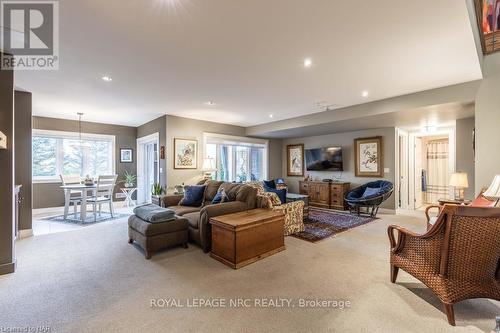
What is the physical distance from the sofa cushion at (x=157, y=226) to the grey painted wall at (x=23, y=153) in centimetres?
216

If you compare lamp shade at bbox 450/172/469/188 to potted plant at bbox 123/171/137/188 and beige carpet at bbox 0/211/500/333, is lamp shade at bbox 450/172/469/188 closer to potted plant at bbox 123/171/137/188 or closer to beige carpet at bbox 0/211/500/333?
beige carpet at bbox 0/211/500/333

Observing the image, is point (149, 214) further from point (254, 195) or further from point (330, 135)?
point (330, 135)

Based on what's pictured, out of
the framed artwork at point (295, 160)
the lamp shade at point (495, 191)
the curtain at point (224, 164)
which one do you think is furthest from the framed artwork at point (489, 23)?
the curtain at point (224, 164)

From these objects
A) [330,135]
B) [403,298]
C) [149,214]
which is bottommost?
[403,298]

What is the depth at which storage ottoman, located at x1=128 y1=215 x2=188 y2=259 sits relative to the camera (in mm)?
3061

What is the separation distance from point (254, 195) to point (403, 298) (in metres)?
2.23

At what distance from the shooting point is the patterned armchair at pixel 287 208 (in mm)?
3694

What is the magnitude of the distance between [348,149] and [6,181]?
709 cm

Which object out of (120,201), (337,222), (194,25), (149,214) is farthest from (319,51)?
(120,201)

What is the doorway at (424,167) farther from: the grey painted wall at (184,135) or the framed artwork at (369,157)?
the grey painted wall at (184,135)

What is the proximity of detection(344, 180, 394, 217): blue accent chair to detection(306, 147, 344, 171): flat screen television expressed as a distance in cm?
103

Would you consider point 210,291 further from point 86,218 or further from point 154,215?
point 86,218

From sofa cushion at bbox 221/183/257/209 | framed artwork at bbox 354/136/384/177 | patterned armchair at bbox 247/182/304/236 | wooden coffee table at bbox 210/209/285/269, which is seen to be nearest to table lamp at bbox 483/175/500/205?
wooden coffee table at bbox 210/209/285/269

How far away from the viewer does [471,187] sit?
504cm
